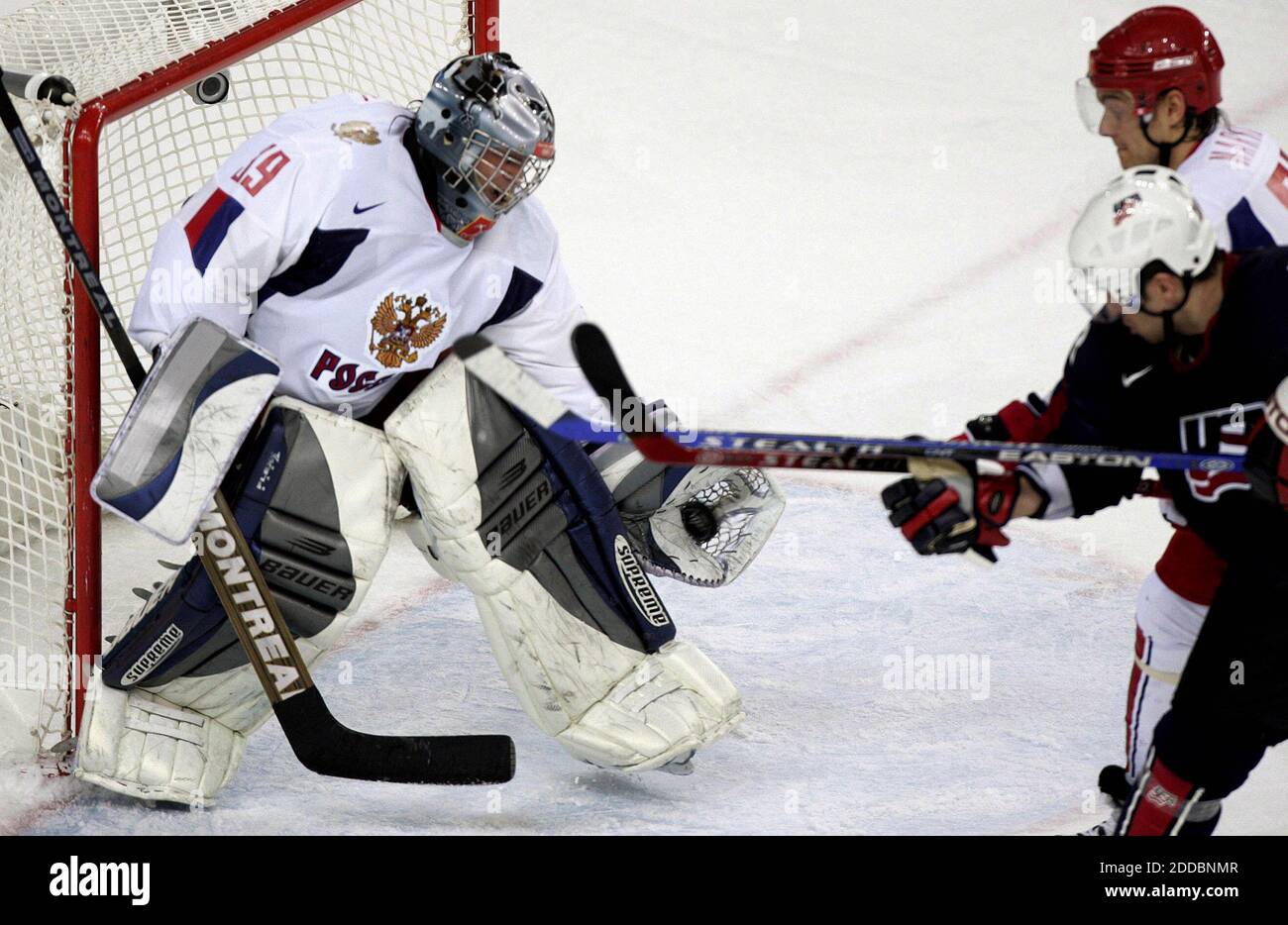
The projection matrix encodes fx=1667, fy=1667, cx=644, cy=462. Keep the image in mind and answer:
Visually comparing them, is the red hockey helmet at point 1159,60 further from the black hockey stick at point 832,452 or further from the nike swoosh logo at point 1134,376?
the black hockey stick at point 832,452

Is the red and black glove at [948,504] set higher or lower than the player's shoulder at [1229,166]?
lower

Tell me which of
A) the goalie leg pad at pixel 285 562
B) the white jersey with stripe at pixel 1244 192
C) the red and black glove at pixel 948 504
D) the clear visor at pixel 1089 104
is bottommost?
the goalie leg pad at pixel 285 562

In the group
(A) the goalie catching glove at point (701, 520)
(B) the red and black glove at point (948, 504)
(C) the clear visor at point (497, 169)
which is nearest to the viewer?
(B) the red and black glove at point (948, 504)

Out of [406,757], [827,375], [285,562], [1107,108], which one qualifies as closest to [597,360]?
[285,562]

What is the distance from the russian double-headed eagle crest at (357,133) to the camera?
244 cm

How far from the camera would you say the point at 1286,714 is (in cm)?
213

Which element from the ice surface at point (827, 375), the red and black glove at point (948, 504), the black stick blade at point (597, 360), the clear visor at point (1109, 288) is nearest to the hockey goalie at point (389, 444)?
the ice surface at point (827, 375)

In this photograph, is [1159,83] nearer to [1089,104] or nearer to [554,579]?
[1089,104]

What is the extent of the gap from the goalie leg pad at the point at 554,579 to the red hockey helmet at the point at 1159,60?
1.05 meters

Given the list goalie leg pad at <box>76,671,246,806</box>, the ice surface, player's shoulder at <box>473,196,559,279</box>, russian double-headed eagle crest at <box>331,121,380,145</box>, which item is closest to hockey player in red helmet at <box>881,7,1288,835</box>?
the ice surface

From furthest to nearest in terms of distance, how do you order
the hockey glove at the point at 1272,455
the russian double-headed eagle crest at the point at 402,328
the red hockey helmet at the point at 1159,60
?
the red hockey helmet at the point at 1159,60
the russian double-headed eagle crest at the point at 402,328
the hockey glove at the point at 1272,455

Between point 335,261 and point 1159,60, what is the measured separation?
1315 mm

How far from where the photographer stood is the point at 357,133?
8.03ft

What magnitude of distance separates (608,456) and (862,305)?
1752 mm
